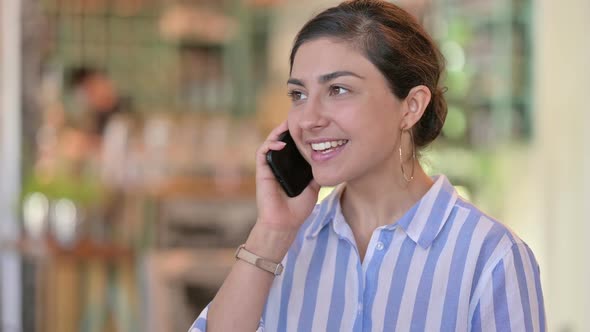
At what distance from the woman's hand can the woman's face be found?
0.38 ft

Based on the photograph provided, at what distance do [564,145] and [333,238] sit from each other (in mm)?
3461

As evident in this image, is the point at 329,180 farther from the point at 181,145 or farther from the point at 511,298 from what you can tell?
the point at 181,145

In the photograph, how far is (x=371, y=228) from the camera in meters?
1.40

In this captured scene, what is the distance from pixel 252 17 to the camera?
814cm

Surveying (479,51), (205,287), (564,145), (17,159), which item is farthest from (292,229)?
(479,51)

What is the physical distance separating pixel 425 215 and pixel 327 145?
0.17 metres

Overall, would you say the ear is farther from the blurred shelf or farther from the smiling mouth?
the blurred shelf

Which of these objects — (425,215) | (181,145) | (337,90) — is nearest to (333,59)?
(337,90)

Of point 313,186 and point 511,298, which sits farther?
point 313,186

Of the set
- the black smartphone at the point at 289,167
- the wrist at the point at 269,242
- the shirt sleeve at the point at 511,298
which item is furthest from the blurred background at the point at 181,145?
the shirt sleeve at the point at 511,298

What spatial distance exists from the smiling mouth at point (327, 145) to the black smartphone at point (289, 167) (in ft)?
0.43

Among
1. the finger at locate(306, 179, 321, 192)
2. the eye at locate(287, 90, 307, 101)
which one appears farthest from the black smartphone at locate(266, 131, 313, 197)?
the eye at locate(287, 90, 307, 101)

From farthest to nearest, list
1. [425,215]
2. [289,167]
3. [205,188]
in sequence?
[205,188]
[289,167]
[425,215]

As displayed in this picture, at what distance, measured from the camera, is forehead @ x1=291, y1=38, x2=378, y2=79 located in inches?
50.8
